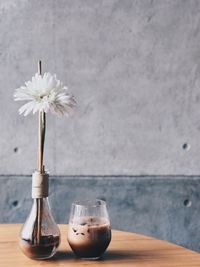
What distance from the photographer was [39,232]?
1259mm

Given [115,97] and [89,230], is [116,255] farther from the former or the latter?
[115,97]

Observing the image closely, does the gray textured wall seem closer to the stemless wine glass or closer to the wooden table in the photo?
the wooden table

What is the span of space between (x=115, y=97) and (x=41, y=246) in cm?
152

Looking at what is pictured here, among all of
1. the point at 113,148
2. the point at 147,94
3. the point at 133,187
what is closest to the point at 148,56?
the point at 147,94

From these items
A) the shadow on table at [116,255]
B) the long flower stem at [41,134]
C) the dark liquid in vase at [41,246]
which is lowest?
the shadow on table at [116,255]

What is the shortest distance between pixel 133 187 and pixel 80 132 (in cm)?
39

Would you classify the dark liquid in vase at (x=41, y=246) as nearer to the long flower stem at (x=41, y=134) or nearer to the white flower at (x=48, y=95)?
the long flower stem at (x=41, y=134)

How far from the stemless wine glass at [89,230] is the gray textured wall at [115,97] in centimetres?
138

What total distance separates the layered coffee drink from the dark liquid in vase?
0.04 meters

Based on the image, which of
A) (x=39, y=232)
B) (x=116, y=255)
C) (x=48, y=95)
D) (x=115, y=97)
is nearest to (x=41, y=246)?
(x=39, y=232)

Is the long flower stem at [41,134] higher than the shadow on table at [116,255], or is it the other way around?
the long flower stem at [41,134]

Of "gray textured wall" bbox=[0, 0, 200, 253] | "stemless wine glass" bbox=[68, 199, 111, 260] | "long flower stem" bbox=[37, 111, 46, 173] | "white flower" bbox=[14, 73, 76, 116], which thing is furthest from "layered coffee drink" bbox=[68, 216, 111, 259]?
"gray textured wall" bbox=[0, 0, 200, 253]

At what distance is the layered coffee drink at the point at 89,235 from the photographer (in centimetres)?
126

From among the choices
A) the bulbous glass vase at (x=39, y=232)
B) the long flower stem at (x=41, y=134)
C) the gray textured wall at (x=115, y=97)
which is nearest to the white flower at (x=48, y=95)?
the long flower stem at (x=41, y=134)
